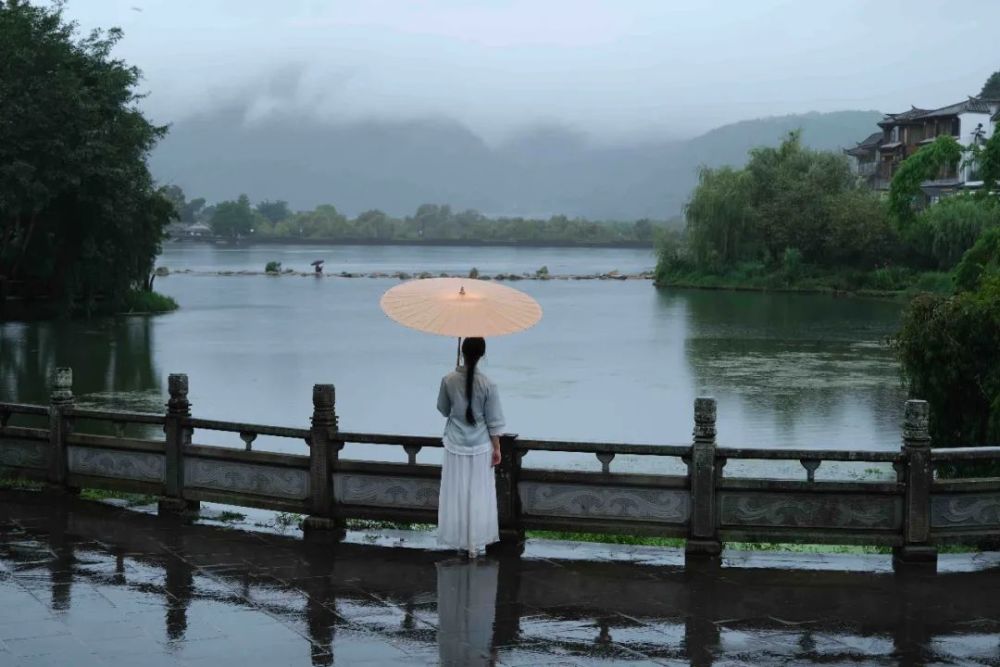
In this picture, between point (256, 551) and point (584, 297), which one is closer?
point (256, 551)

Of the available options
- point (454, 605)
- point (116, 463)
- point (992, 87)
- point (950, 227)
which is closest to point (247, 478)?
point (116, 463)

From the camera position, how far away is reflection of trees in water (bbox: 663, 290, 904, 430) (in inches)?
1056

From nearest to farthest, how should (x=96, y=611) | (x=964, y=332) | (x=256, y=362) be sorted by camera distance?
(x=96, y=611) → (x=964, y=332) → (x=256, y=362)

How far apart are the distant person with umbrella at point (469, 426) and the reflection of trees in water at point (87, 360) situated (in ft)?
56.9

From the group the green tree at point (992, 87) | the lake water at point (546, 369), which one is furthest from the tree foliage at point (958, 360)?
the green tree at point (992, 87)

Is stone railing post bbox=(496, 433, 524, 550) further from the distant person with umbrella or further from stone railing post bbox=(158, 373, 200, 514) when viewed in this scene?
stone railing post bbox=(158, 373, 200, 514)

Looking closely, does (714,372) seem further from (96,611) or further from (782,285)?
(782,285)

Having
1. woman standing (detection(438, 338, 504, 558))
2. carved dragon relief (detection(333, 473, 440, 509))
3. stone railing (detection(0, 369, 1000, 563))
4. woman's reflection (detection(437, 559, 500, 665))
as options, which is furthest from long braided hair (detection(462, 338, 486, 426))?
woman's reflection (detection(437, 559, 500, 665))

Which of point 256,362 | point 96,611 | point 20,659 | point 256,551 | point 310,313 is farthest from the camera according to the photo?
point 310,313

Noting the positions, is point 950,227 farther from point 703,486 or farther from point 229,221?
point 229,221

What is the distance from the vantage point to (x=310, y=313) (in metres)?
57.8

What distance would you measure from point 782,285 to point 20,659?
69147mm

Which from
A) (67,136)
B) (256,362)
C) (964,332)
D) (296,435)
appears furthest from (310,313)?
(296,435)

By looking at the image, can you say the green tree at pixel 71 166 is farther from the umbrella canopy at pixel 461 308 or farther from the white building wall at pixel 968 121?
the white building wall at pixel 968 121
